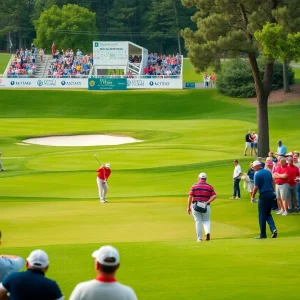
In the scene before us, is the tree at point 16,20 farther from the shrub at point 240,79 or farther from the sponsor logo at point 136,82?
the shrub at point 240,79

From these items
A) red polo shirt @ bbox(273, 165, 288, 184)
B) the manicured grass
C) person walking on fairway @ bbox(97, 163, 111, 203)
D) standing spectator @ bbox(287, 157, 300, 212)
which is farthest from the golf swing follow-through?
the manicured grass

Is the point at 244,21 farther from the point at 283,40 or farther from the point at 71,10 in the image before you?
the point at 71,10

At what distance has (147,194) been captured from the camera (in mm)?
32719

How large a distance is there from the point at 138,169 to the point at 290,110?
2964cm

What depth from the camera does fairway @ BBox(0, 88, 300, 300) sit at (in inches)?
556

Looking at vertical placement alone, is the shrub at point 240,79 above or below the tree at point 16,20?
below

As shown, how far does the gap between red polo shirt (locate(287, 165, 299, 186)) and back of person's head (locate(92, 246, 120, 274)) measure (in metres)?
17.7

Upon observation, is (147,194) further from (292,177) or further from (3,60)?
(3,60)

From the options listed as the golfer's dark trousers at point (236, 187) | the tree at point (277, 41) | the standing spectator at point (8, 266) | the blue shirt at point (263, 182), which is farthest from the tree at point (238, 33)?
the standing spectator at point (8, 266)

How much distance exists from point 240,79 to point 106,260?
67209 mm

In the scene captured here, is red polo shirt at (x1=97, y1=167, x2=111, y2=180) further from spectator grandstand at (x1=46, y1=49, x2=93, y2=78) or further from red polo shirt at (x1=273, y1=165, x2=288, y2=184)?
spectator grandstand at (x1=46, y1=49, x2=93, y2=78)

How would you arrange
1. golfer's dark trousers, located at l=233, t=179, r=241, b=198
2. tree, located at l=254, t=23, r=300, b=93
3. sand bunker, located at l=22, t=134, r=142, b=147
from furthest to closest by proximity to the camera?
sand bunker, located at l=22, t=134, r=142, b=147 < tree, located at l=254, t=23, r=300, b=93 < golfer's dark trousers, located at l=233, t=179, r=241, b=198

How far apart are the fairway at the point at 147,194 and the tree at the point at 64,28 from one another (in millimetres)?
35738

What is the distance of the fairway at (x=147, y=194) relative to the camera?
46.3 ft
